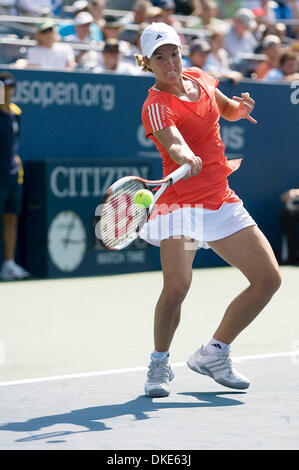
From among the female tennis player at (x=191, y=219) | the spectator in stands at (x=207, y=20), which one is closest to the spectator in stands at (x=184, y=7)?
the spectator in stands at (x=207, y=20)

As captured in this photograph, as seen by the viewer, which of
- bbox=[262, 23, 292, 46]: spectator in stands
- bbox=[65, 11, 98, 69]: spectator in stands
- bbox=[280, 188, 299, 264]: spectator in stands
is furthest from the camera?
bbox=[262, 23, 292, 46]: spectator in stands

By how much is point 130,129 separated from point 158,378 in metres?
7.03

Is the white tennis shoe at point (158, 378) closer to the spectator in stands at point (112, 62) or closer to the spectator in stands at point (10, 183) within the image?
the spectator in stands at point (10, 183)

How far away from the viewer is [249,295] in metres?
5.43

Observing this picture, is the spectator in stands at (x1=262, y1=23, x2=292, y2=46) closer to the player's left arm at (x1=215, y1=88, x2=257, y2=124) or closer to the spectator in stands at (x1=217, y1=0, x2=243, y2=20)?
the spectator in stands at (x1=217, y1=0, x2=243, y2=20)

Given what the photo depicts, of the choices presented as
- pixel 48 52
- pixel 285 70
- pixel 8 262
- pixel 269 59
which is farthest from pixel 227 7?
pixel 8 262

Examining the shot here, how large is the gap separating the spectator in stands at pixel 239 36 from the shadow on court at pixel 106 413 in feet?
33.3

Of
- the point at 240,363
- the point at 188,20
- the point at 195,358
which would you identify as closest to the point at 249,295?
the point at 195,358

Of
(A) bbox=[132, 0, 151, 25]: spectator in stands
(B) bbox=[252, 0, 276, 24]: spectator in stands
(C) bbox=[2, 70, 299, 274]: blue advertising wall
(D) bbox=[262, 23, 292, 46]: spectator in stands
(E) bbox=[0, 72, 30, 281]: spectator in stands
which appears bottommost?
(E) bbox=[0, 72, 30, 281]: spectator in stands

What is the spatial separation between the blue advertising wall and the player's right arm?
6.24m

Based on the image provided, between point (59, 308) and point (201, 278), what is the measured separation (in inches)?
109

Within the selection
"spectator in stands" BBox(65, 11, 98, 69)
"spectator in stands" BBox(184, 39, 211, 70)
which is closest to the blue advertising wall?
"spectator in stands" BBox(184, 39, 211, 70)

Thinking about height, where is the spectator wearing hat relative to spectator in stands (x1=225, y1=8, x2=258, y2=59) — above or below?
below

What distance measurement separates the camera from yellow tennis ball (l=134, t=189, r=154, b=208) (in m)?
4.95
